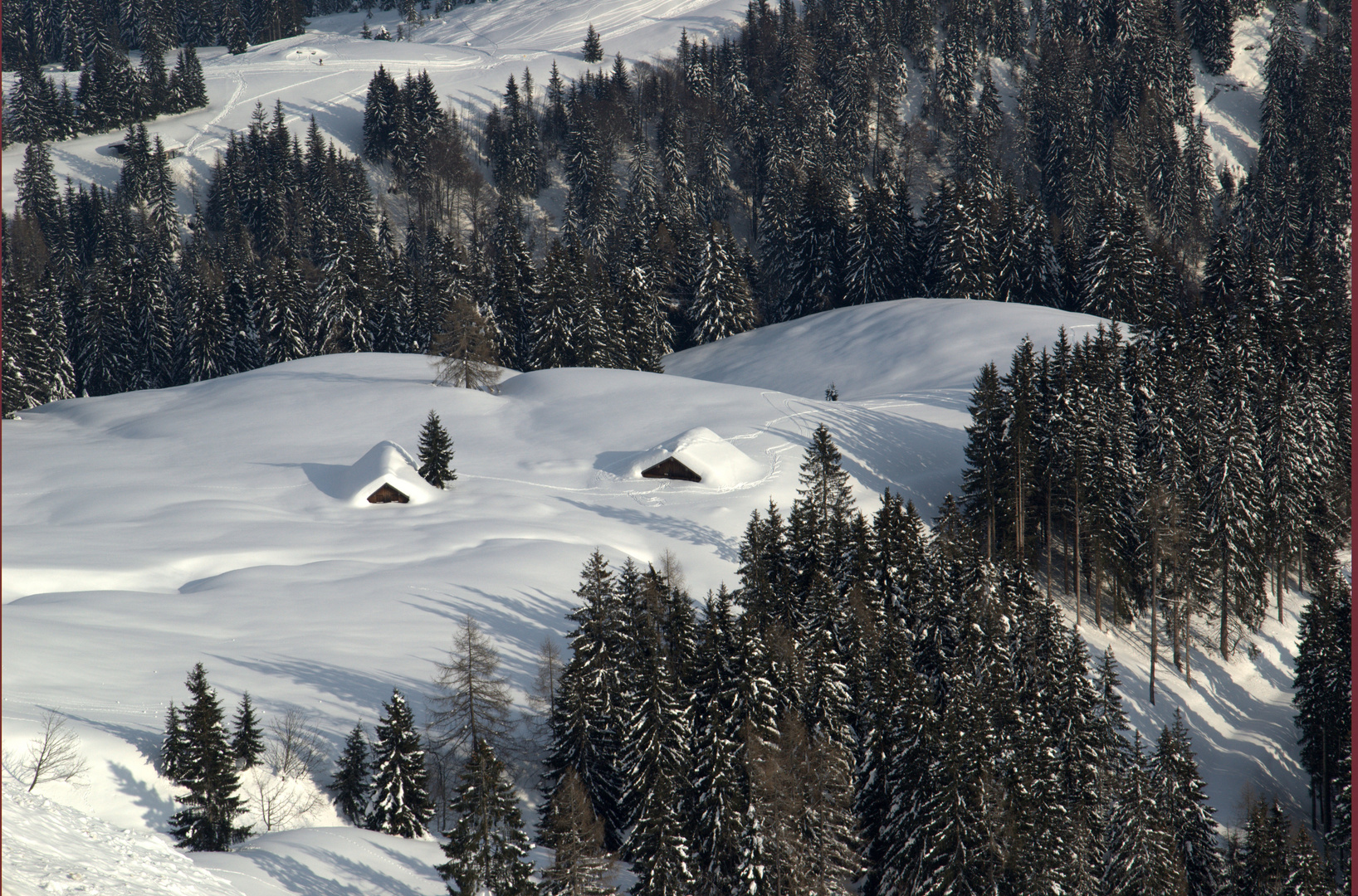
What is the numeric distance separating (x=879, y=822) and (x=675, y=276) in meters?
69.4

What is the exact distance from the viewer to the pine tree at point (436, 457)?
5869 cm

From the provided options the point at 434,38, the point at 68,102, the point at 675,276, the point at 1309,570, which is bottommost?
the point at 1309,570

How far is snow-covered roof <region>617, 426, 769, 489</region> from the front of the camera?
59.5 meters

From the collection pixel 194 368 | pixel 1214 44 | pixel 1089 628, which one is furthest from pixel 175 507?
pixel 1214 44

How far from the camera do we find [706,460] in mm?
59938

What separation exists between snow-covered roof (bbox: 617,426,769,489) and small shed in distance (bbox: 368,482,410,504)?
39.6 ft

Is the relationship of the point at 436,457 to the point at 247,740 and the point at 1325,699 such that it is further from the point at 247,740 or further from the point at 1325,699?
the point at 1325,699

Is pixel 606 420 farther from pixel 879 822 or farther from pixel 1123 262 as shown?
pixel 1123 262

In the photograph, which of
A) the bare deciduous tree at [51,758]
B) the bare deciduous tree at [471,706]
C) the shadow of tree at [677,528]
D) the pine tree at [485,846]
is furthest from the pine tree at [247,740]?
the shadow of tree at [677,528]

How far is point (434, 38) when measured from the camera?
19488 cm

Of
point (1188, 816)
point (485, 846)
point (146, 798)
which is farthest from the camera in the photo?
point (1188, 816)

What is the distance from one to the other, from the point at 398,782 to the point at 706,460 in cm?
2886

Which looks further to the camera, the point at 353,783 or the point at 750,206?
the point at 750,206

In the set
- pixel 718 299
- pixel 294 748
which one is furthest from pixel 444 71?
pixel 294 748
